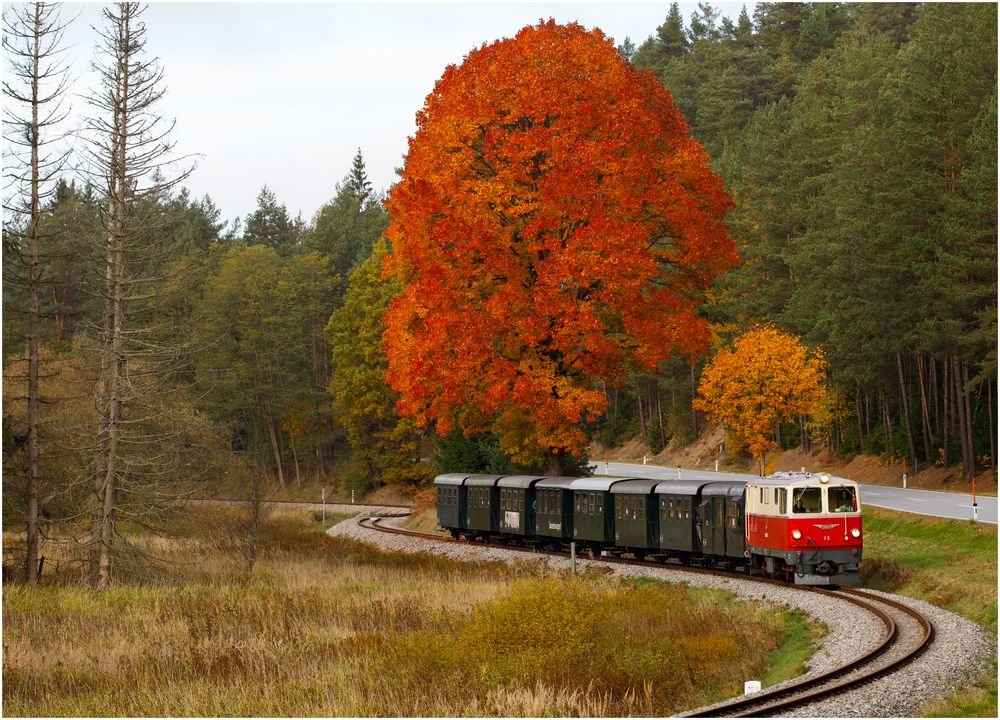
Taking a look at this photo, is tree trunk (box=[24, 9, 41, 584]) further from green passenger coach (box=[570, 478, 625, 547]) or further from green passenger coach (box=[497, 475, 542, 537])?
green passenger coach (box=[570, 478, 625, 547])

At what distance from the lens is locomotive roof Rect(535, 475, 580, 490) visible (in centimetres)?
3597

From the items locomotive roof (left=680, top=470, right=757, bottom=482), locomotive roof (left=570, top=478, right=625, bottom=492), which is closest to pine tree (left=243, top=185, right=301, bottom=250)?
locomotive roof (left=680, top=470, right=757, bottom=482)

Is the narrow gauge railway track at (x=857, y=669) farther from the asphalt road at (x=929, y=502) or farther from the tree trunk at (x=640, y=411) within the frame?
the tree trunk at (x=640, y=411)

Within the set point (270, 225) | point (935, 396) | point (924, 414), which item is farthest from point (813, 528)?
point (270, 225)

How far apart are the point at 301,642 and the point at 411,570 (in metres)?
12.9

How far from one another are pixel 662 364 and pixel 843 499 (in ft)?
160

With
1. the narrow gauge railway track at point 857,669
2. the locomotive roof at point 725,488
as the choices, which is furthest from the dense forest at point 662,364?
the narrow gauge railway track at point 857,669

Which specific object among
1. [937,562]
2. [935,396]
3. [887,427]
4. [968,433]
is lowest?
[937,562]

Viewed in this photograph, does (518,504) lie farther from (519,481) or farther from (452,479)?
(452,479)

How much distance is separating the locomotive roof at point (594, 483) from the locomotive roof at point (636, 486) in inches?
9.2

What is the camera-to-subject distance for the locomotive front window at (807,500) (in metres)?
25.5

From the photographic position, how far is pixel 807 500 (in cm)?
2566

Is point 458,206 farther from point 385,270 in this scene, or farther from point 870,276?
point 870,276

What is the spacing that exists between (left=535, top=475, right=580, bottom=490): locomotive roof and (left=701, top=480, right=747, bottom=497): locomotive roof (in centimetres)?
658
